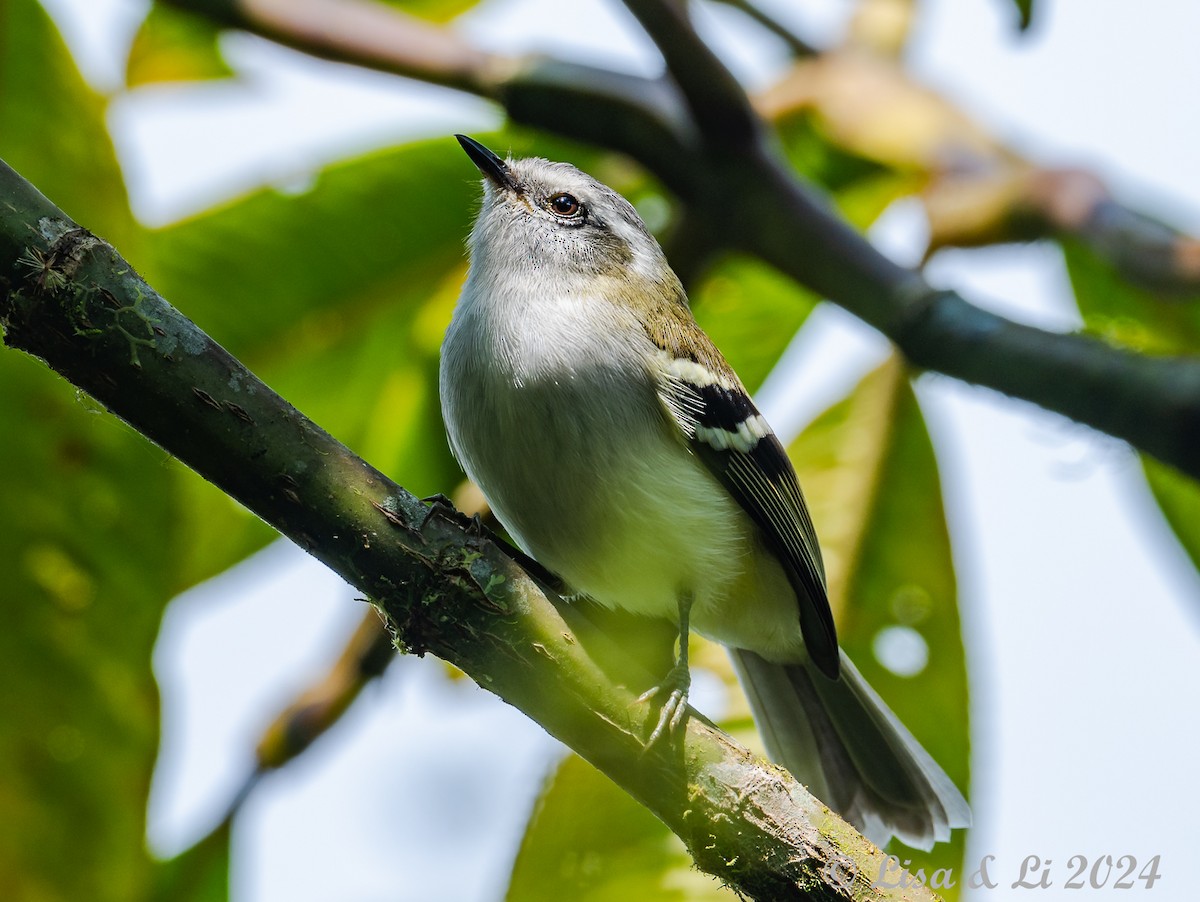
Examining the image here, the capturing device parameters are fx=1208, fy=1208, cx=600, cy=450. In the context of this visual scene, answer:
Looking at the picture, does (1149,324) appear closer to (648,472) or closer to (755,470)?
(755,470)

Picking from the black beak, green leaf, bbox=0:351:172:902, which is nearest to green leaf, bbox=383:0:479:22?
the black beak

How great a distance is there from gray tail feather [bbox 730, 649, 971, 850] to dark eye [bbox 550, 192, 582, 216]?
149 centimetres

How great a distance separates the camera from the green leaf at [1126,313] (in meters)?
3.96

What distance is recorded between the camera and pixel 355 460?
2070mm

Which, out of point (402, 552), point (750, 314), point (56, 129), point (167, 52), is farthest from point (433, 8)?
point (402, 552)

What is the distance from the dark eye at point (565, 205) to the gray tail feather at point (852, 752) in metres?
1.49

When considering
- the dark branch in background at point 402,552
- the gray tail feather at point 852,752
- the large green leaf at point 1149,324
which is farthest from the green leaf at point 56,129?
the large green leaf at point 1149,324

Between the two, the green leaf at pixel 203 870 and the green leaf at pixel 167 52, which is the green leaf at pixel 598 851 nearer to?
the green leaf at pixel 203 870

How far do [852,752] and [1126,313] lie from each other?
177cm

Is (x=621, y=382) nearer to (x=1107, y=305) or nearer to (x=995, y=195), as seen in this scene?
(x=995, y=195)

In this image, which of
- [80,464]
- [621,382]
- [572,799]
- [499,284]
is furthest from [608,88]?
[572,799]

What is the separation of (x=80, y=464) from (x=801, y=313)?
8.18 feet

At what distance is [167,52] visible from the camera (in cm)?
462

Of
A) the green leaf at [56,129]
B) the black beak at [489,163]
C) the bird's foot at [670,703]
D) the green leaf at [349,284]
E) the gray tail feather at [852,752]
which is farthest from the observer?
the green leaf at [349,284]
